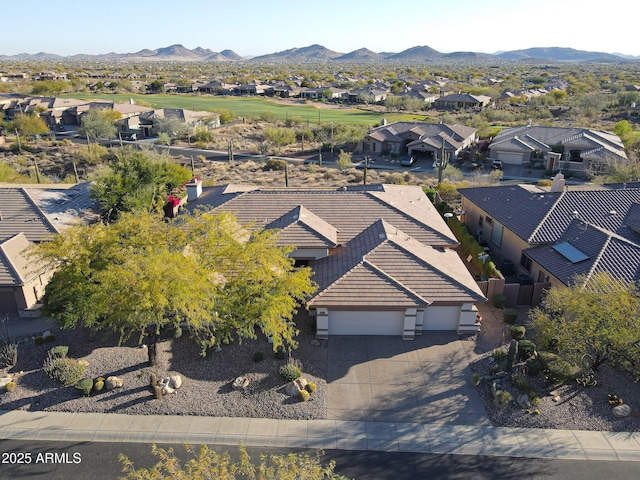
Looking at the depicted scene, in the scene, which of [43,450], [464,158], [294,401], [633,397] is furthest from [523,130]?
[43,450]

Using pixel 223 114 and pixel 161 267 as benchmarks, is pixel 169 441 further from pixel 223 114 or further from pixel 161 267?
pixel 223 114

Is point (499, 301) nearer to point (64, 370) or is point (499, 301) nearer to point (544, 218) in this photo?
point (544, 218)

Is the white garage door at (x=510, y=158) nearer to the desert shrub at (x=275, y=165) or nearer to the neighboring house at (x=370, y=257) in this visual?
the desert shrub at (x=275, y=165)

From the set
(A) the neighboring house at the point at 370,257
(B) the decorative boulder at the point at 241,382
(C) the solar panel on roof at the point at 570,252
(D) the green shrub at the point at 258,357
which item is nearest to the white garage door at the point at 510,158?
(A) the neighboring house at the point at 370,257

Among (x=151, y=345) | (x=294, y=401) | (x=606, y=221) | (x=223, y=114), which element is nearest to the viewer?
(x=294, y=401)

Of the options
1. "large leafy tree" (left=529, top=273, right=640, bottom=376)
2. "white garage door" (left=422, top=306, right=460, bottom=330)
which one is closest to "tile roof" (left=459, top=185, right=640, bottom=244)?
"white garage door" (left=422, top=306, right=460, bottom=330)

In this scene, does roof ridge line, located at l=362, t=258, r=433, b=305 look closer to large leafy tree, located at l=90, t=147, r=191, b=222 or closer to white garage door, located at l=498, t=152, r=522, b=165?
large leafy tree, located at l=90, t=147, r=191, b=222
